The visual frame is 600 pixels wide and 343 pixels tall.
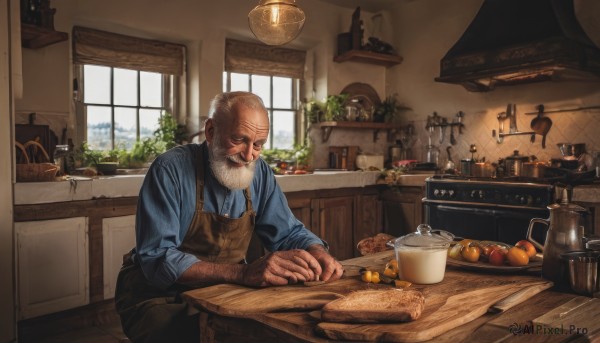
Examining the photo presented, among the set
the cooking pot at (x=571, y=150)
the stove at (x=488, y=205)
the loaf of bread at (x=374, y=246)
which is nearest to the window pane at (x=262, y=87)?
the stove at (x=488, y=205)

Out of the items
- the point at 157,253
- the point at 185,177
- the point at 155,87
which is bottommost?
the point at 157,253

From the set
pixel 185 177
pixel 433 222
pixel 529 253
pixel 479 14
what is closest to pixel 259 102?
pixel 185 177

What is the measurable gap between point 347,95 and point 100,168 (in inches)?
115

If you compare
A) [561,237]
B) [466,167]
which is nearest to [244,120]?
[561,237]

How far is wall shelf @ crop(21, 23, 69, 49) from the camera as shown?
3555mm

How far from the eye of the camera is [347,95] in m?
5.87

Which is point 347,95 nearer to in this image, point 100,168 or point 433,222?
point 433,222

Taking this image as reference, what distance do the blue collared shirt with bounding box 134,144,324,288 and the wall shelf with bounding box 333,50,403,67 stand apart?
3.86 m

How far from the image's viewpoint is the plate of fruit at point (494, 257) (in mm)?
1654

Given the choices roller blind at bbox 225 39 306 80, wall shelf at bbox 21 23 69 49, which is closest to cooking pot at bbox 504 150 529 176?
roller blind at bbox 225 39 306 80

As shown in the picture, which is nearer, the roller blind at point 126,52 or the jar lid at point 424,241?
the jar lid at point 424,241

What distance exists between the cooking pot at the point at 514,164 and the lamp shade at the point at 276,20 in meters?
2.52

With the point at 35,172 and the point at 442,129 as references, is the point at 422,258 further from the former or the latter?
the point at 442,129

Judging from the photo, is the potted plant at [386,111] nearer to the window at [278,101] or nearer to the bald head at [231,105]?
the window at [278,101]
